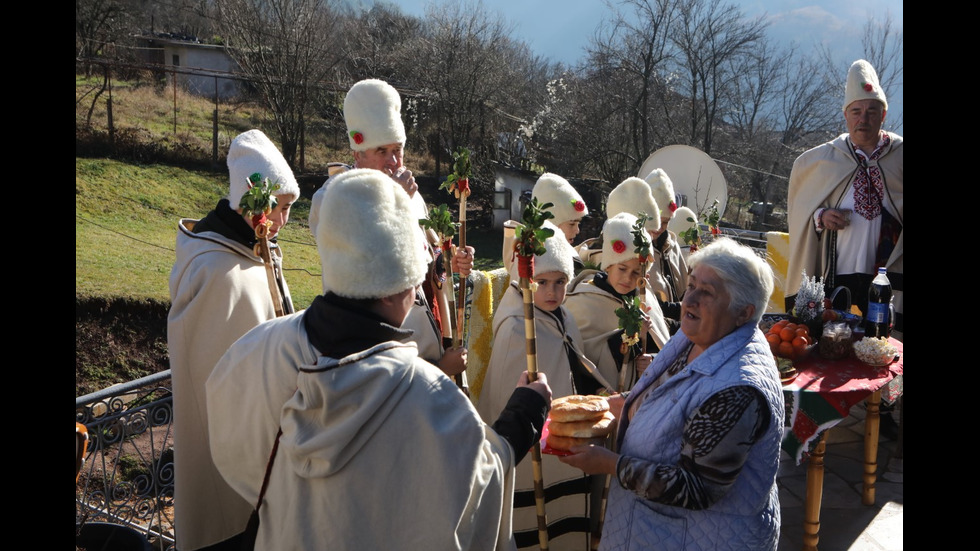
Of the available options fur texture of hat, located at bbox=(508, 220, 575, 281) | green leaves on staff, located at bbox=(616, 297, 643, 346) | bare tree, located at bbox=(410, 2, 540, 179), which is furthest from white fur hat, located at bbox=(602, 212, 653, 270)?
bare tree, located at bbox=(410, 2, 540, 179)

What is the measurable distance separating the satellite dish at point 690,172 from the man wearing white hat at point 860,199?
3915 mm

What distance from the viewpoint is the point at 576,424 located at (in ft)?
9.88

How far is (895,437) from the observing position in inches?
257

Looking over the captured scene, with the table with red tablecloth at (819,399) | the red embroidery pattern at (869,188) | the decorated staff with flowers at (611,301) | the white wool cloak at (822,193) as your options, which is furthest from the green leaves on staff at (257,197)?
the red embroidery pattern at (869,188)

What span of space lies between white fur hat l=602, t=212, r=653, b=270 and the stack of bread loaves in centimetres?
152

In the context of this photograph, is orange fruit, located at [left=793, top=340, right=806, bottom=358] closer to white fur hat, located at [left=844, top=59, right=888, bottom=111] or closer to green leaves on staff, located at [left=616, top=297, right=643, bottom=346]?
green leaves on staff, located at [left=616, top=297, right=643, bottom=346]

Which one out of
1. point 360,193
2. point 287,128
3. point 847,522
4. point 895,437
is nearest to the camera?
point 360,193

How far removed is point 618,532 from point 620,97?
57.9ft

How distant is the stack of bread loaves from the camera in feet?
9.82

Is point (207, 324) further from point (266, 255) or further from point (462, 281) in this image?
point (462, 281)

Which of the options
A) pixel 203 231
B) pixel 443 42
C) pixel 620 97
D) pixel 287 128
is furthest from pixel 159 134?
pixel 203 231

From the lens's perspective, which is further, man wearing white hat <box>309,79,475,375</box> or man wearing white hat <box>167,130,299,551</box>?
man wearing white hat <box>309,79,475,375</box>

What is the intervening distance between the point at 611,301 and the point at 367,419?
2.62 metres

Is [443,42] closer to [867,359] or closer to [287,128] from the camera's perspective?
[287,128]
